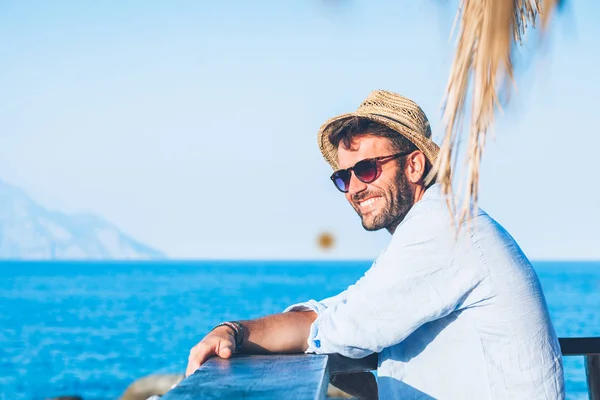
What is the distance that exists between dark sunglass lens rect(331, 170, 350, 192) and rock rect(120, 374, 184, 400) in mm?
13388

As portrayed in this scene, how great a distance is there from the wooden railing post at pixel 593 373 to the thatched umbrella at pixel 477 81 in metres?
1.40

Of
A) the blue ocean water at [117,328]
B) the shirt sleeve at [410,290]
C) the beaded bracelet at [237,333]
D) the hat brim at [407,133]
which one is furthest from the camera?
the blue ocean water at [117,328]

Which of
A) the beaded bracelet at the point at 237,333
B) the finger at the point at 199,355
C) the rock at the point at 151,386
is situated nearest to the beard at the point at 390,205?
the beaded bracelet at the point at 237,333

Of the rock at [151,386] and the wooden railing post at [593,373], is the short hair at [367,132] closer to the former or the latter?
the wooden railing post at [593,373]

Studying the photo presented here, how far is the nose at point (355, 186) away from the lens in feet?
10.4

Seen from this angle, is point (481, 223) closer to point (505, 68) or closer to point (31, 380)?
point (505, 68)

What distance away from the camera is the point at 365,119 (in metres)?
3.18

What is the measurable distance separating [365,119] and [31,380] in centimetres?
3054

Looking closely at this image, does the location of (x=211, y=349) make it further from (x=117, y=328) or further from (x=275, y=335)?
(x=117, y=328)

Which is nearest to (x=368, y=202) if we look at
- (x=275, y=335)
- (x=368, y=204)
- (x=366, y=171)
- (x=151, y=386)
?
(x=368, y=204)

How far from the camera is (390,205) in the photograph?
3139 mm

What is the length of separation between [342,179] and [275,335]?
2.55 ft

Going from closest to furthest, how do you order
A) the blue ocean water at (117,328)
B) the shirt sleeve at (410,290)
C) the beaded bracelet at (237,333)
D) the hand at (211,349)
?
the shirt sleeve at (410,290), the hand at (211,349), the beaded bracelet at (237,333), the blue ocean water at (117,328)

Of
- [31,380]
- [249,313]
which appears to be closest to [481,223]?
[31,380]
